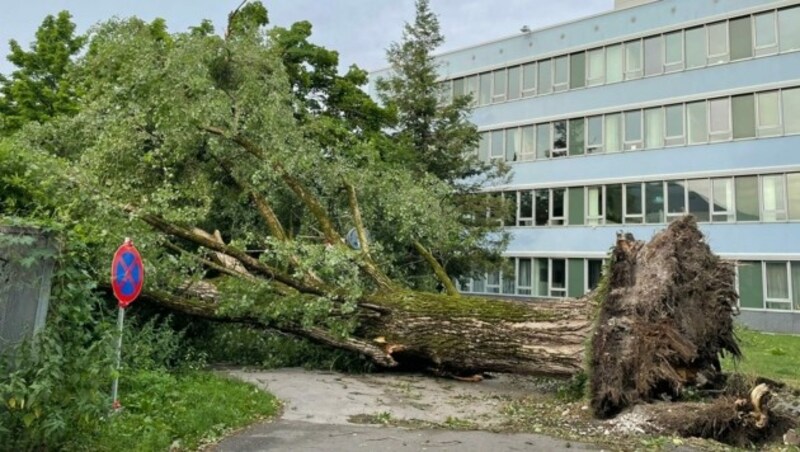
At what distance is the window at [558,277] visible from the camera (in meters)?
27.6

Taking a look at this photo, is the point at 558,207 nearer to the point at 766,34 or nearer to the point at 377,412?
the point at 766,34

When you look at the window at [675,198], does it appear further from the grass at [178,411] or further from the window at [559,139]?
the grass at [178,411]

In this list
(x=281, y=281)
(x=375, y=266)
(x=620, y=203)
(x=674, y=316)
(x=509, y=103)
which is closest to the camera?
(x=674, y=316)

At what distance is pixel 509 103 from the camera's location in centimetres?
3012

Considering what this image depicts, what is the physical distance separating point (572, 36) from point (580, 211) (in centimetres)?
785

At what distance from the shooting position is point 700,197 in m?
23.9

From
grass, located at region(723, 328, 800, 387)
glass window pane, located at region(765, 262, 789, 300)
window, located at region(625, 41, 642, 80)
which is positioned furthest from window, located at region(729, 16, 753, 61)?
grass, located at region(723, 328, 800, 387)

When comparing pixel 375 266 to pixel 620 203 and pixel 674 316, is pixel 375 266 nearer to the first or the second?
pixel 674 316

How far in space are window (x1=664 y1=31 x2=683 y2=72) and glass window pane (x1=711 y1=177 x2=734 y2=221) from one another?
4.89 meters

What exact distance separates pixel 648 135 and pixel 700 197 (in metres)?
3.32

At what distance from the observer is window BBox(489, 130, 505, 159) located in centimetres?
3027

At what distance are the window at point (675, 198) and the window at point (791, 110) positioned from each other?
3.94 metres

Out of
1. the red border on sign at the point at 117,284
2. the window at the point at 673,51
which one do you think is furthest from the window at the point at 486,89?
the red border on sign at the point at 117,284

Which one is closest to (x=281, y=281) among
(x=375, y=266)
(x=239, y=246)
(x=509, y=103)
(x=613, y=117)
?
(x=239, y=246)
